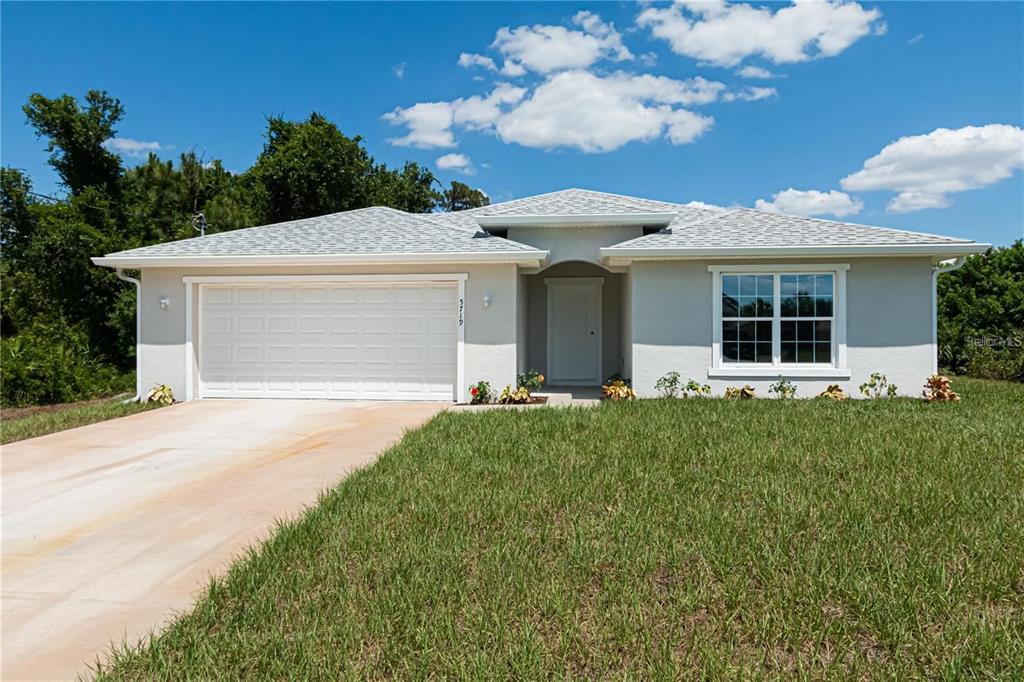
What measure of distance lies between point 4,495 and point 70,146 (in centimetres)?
2064

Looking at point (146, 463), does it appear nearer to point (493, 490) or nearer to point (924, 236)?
point (493, 490)

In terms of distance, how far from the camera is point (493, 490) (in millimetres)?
5352

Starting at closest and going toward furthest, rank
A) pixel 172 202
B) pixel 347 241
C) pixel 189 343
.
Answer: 1. pixel 189 343
2. pixel 347 241
3. pixel 172 202

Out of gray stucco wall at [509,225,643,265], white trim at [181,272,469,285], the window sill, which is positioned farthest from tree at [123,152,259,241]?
the window sill

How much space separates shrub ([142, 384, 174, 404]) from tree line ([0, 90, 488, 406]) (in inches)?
121

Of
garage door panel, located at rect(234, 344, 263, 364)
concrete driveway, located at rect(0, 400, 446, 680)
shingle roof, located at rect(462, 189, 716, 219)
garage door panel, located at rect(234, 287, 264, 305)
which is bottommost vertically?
concrete driveway, located at rect(0, 400, 446, 680)

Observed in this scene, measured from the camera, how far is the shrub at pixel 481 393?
1159 cm

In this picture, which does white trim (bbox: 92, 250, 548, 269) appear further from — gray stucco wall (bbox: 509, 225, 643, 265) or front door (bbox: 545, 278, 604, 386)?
front door (bbox: 545, 278, 604, 386)

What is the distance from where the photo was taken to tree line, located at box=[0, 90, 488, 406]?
47.2ft

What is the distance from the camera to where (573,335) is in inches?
592

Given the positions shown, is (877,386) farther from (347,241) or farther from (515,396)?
(347,241)

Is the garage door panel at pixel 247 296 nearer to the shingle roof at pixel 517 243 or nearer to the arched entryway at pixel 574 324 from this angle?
the shingle roof at pixel 517 243

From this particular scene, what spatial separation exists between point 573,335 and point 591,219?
3.63 metres

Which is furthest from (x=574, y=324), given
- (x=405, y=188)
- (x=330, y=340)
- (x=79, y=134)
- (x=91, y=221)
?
(x=405, y=188)
